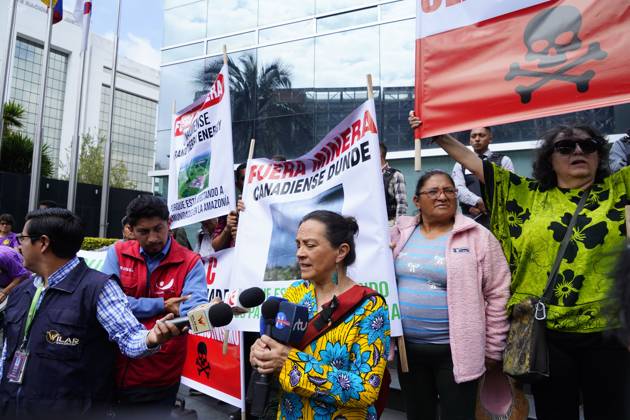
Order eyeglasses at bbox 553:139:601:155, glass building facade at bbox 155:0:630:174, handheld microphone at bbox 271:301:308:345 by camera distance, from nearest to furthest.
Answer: handheld microphone at bbox 271:301:308:345
eyeglasses at bbox 553:139:601:155
glass building facade at bbox 155:0:630:174

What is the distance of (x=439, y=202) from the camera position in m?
3.22

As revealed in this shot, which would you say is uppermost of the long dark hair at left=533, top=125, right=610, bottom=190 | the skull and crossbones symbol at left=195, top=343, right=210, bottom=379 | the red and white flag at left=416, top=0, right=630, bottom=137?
the red and white flag at left=416, top=0, right=630, bottom=137

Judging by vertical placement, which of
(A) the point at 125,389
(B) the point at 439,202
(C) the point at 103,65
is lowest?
(A) the point at 125,389

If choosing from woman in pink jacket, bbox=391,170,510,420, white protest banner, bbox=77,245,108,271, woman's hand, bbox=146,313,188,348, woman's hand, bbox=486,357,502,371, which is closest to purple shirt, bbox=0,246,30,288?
white protest banner, bbox=77,245,108,271

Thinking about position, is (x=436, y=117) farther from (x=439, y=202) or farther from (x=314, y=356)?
(x=314, y=356)

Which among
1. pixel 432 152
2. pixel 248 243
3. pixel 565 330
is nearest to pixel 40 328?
pixel 248 243

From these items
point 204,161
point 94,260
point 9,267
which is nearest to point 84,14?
point 9,267

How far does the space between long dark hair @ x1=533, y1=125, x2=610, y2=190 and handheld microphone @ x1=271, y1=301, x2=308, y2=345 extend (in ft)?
5.31

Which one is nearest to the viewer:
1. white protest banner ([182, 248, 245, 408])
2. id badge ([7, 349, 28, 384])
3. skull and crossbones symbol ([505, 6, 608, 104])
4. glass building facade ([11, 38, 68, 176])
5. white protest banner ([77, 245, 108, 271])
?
id badge ([7, 349, 28, 384])

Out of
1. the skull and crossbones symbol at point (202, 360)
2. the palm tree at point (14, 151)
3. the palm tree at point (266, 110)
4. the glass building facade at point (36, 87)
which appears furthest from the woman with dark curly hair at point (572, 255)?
the glass building facade at point (36, 87)

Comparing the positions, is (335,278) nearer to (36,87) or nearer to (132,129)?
(36,87)

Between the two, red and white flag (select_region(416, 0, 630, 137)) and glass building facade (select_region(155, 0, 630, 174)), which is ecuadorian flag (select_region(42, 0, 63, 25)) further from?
red and white flag (select_region(416, 0, 630, 137))

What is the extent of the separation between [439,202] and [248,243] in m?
1.56

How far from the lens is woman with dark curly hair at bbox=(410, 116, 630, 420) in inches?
98.0
